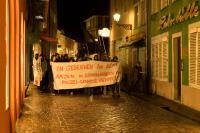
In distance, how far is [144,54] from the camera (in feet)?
79.8

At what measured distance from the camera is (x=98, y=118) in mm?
13406

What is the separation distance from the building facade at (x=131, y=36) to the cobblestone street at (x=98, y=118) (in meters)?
7.04

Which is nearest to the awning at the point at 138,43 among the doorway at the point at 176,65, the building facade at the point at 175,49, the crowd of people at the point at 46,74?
the building facade at the point at 175,49

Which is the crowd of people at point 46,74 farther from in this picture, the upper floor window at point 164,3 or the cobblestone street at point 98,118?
the cobblestone street at point 98,118

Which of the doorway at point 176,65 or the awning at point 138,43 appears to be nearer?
the doorway at point 176,65

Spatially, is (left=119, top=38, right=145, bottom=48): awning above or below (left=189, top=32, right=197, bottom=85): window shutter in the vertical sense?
above

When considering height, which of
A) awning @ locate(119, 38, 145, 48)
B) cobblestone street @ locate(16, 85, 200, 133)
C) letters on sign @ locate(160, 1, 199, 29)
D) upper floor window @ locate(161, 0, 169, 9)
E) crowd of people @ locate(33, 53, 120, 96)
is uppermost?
upper floor window @ locate(161, 0, 169, 9)

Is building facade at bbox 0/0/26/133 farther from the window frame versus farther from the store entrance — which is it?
the window frame

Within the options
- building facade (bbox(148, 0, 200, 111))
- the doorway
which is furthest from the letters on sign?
the doorway

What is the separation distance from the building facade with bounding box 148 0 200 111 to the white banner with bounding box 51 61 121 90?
2.22 metres

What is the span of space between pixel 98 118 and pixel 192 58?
15.0ft

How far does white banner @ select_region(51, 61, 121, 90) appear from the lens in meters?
21.1

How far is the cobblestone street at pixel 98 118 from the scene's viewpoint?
37.6 feet

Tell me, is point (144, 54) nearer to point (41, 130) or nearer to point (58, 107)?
point (58, 107)
